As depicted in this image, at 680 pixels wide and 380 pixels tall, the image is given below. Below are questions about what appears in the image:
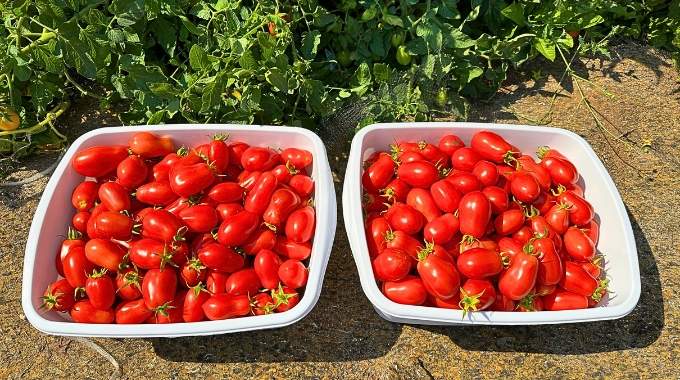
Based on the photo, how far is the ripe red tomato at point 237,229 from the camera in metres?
1.78

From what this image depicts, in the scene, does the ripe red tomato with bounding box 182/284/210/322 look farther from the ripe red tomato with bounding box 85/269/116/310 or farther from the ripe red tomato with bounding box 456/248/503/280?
the ripe red tomato with bounding box 456/248/503/280

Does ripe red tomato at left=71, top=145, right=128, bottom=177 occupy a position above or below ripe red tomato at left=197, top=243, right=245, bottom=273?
above

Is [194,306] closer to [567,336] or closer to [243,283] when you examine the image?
[243,283]

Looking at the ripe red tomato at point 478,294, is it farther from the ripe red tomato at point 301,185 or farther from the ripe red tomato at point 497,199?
the ripe red tomato at point 301,185

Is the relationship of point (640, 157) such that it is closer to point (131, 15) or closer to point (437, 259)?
point (437, 259)

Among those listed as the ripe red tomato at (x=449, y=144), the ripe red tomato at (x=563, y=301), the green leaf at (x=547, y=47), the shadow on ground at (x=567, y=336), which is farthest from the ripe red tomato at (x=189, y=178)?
the green leaf at (x=547, y=47)

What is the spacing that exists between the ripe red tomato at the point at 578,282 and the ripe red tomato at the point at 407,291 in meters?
0.48

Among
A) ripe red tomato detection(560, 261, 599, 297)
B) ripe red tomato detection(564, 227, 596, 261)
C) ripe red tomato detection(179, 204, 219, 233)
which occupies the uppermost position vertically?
ripe red tomato detection(179, 204, 219, 233)

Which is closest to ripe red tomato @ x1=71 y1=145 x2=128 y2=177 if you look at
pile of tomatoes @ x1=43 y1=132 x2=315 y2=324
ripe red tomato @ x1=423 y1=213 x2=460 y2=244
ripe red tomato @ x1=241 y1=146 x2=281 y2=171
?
pile of tomatoes @ x1=43 y1=132 x2=315 y2=324

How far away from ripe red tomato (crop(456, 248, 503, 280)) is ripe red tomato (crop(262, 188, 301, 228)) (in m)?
0.58

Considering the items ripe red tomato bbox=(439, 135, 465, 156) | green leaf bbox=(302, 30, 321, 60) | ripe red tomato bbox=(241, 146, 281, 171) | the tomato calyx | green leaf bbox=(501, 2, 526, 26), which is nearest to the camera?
the tomato calyx

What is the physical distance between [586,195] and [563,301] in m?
0.51

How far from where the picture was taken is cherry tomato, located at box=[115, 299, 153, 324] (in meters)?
1.72

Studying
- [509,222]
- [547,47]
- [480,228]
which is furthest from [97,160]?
[547,47]
